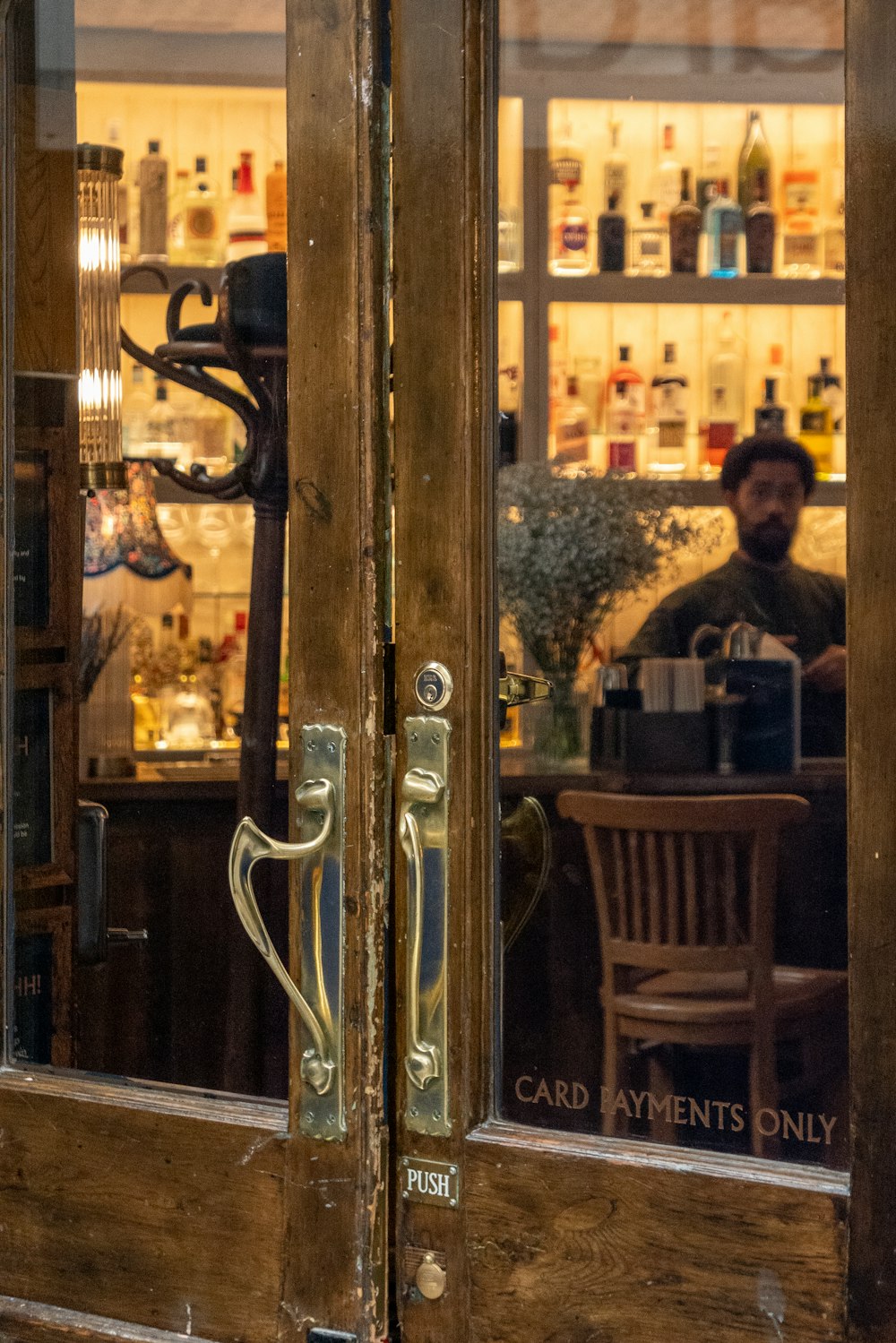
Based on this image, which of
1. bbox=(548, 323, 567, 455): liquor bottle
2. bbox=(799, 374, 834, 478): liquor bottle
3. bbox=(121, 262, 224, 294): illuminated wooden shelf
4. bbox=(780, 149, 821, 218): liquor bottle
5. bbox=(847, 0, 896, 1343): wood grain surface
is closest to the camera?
bbox=(847, 0, 896, 1343): wood grain surface

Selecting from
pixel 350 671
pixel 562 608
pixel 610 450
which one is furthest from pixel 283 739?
pixel 610 450

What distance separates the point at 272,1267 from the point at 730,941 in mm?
534

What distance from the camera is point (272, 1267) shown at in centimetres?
143

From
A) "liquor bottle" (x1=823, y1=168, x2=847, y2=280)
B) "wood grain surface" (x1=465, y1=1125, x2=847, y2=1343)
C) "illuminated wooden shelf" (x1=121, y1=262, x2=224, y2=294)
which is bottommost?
"wood grain surface" (x1=465, y1=1125, x2=847, y2=1343)

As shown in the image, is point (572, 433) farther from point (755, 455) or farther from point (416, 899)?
point (416, 899)

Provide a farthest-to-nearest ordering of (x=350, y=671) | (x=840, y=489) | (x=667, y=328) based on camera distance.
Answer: (x=667, y=328) < (x=350, y=671) < (x=840, y=489)

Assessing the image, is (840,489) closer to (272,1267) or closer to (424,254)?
(424,254)

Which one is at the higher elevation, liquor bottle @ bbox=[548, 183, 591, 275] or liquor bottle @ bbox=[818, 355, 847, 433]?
liquor bottle @ bbox=[548, 183, 591, 275]

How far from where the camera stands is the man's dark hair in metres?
1.46

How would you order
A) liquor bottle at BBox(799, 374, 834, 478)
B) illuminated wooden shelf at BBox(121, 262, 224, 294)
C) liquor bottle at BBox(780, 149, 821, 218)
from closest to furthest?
liquor bottle at BBox(799, 374, 834, 478)
liquor bottle at BBox(780, 149, 821, 218)
illuminated wooden shelf at BBox(121, 262, 224, 294)

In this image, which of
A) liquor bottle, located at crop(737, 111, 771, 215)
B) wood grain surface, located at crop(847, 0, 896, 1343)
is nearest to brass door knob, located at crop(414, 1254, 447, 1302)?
wood grain surface, located at crop(847, 0, 896, 1343)

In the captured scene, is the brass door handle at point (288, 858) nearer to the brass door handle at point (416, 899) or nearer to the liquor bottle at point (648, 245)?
the brass door handle at point (416, 899)

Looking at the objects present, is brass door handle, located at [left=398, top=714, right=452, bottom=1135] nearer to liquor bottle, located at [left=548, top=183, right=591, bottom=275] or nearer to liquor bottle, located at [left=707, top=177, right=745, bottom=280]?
liquor bottle, located at [left=548, top=183, right=591, bottom=275]

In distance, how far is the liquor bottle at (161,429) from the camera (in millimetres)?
1698
